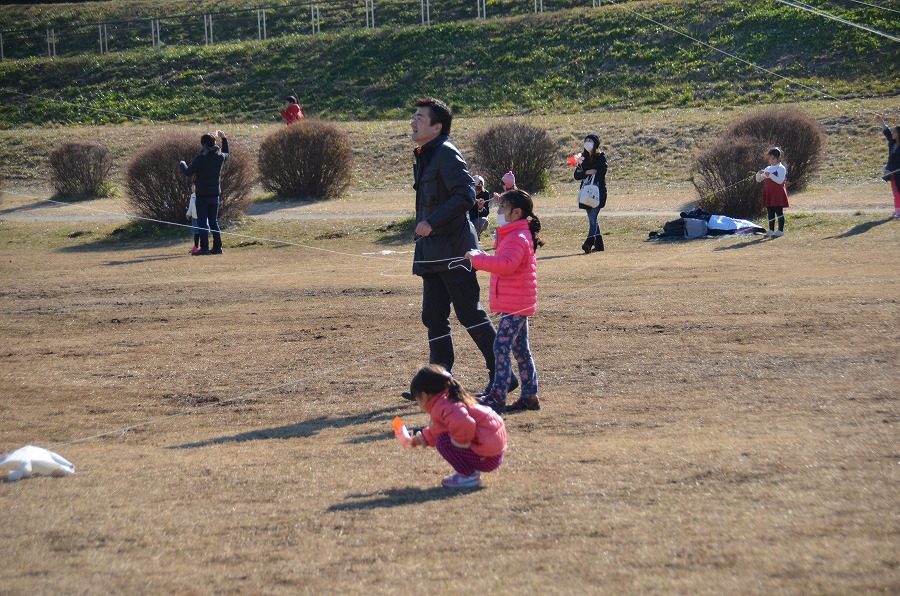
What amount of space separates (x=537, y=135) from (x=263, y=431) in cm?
1646

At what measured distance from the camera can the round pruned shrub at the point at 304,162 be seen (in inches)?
893

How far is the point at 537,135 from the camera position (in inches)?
874

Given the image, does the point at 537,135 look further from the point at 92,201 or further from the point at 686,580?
the point at 686,580

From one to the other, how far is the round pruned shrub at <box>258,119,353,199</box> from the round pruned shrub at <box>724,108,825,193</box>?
845cm

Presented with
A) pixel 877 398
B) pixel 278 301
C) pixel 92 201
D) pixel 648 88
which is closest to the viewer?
pixel 877 398

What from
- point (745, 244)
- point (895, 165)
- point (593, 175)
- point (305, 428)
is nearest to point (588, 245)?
point (593, 175)

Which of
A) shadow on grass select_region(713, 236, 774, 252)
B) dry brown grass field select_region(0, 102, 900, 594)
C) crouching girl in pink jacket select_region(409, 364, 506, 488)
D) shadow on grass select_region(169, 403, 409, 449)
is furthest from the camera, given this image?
shadow on grass select_region(713, 236, 774, 252)

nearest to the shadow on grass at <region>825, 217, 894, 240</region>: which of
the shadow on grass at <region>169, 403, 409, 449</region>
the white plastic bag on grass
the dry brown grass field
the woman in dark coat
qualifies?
the woman in dark coat

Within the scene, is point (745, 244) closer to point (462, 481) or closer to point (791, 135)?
point (791, 135)

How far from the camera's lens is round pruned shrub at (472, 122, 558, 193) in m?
21.8

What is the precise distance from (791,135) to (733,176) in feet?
11.9

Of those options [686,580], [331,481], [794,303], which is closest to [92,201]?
[794,303]

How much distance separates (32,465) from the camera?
563cm

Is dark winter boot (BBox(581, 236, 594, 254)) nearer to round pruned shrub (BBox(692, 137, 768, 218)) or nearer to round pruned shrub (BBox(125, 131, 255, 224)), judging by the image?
round pruned shrub (BBox(692, 137, 768, 218))
